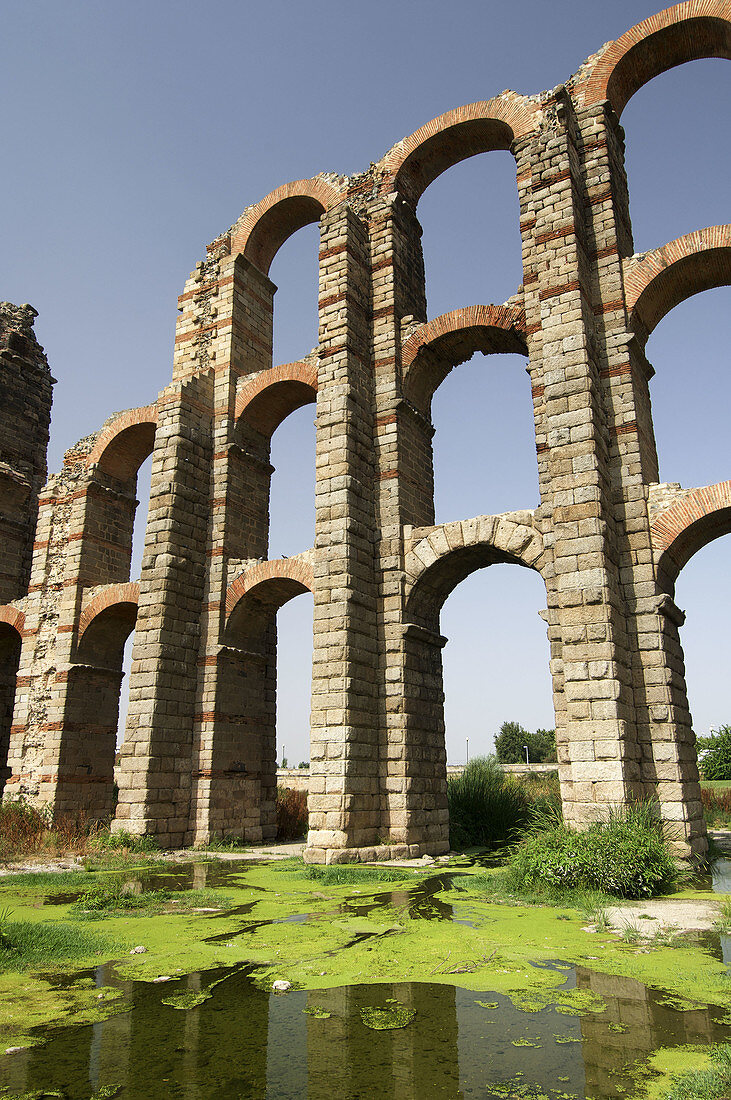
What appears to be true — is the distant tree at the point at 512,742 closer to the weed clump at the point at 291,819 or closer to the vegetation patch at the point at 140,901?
the weed clump at the point at 291,819

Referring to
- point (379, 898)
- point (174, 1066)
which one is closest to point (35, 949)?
point (174, 1066)

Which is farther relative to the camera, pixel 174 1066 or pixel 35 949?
pixel 35 949

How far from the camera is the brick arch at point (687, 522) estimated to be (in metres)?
9.72

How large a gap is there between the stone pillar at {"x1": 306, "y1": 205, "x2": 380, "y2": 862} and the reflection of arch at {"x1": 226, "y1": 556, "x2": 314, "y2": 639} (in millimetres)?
1168

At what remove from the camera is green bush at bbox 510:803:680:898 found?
23.2 ft

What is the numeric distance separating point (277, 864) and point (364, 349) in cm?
868

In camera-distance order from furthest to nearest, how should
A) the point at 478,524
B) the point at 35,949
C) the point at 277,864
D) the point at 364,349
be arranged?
the point at 364,349, the point at 478,524, the point at 277,864, the point at 35,949

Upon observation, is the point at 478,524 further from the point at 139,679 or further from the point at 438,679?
the point at 139,679

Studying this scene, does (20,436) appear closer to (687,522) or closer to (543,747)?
(687,522)

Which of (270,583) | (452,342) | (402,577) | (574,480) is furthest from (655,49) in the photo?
(270,583)

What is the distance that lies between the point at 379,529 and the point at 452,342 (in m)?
3.66

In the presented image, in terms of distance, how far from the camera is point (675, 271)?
11117 millimetres

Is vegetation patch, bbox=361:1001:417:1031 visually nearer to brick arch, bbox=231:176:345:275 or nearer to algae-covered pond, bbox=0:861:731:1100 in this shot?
algae-covered pond, bbox=0:861:731:1100

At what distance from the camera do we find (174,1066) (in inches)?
123
